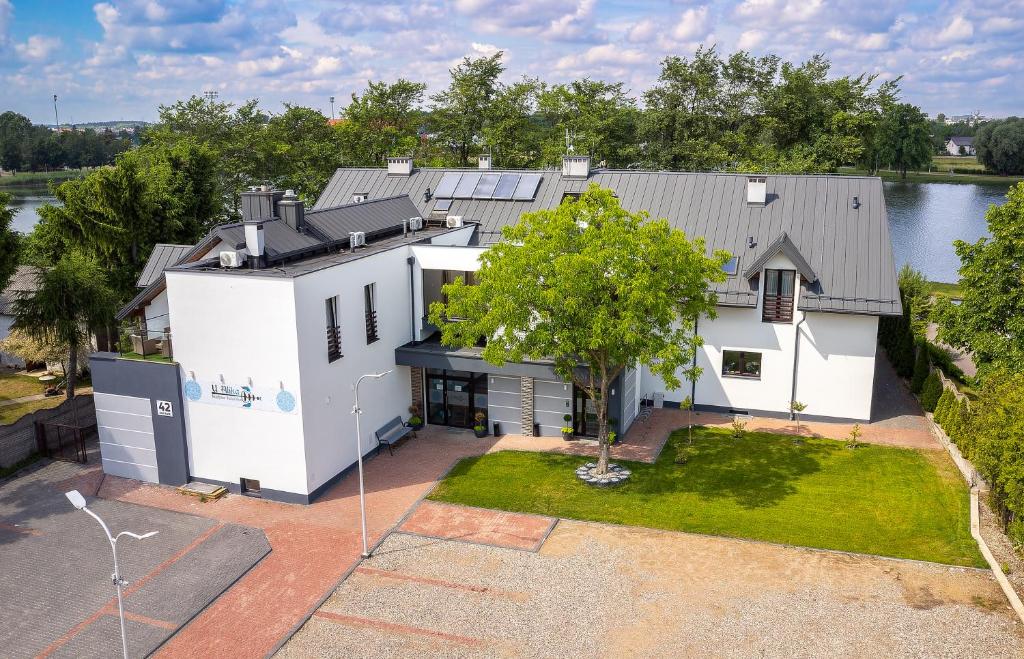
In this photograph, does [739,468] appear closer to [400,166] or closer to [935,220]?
[400,166]

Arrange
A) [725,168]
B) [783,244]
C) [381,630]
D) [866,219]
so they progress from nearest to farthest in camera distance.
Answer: [381,630], [783,244], [866,219], [725,168]

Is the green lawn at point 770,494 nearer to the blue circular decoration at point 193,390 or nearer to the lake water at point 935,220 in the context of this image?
the blue circular decoration at point 193,390

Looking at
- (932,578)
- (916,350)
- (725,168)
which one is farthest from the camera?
(725,168)

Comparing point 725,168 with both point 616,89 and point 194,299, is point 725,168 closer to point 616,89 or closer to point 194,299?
point 616,89

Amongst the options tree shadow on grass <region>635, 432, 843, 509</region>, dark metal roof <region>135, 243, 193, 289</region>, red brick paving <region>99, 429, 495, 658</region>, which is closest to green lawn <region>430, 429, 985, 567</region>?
tree shadow on grass <region>635, 432, 843, 509</region>

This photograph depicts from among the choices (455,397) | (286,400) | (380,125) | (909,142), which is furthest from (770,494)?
(909,142)

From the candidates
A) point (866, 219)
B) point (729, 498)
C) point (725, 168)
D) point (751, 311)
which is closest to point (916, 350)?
point (866, 219)
